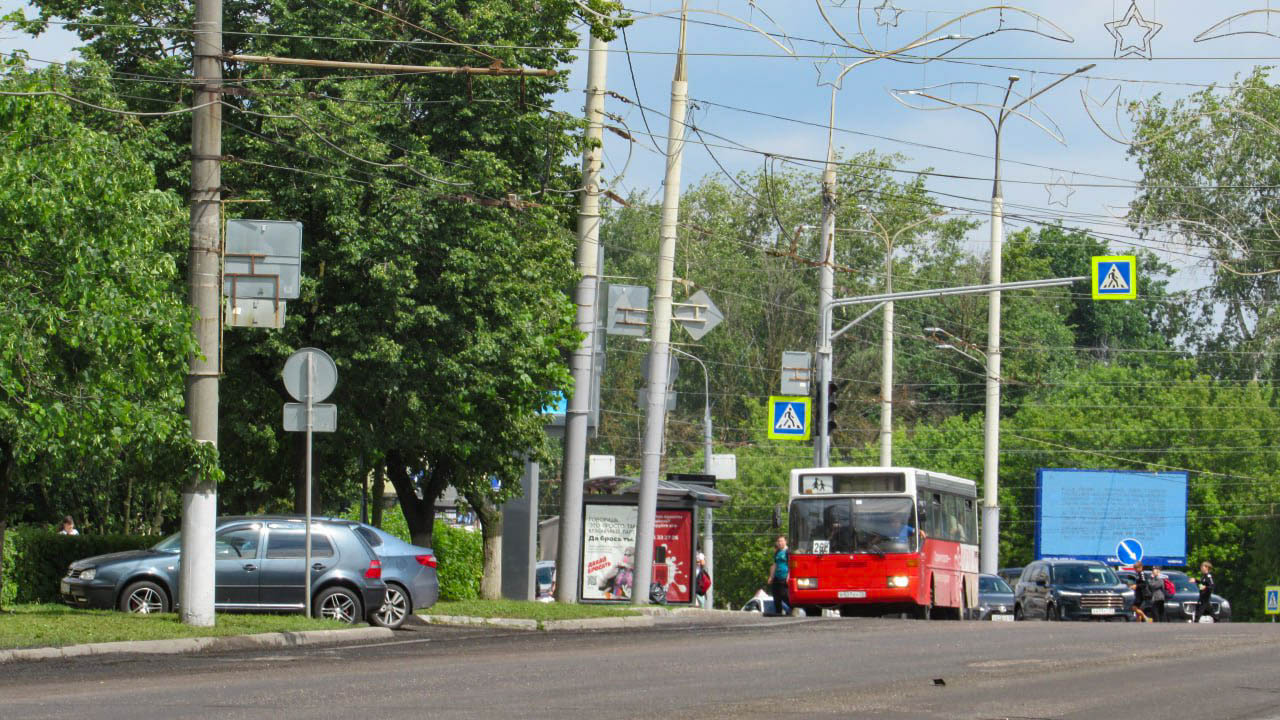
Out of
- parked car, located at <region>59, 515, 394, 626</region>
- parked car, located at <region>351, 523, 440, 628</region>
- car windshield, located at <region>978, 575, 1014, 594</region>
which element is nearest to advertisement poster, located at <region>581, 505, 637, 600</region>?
parked car, located at <region>351, 523, 440, 628</region>

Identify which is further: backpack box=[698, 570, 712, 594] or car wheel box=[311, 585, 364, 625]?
backpack box=[698, 570, 712, 594]

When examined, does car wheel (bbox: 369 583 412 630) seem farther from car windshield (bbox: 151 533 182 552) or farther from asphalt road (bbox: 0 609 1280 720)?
car windshield (bbox: 151 533 182 552)

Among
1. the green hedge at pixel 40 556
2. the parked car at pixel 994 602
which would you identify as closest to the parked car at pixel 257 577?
the green hedge at pixel 40 556

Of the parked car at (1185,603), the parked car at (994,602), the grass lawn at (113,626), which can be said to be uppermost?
the grass lawn at (113,626)

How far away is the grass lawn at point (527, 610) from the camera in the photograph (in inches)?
947

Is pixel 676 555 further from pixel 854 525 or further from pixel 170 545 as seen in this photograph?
pixel 170 545

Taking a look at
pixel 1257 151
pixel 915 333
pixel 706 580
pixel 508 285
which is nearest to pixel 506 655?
pixel 508 285

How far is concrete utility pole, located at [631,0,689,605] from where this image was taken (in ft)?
94.6

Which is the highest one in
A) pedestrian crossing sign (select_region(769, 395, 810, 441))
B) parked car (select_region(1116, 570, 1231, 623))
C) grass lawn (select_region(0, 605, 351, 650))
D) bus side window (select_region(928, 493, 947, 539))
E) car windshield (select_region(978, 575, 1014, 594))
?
pedestrian crossing sign (select_region(769, 395, 810, 441))

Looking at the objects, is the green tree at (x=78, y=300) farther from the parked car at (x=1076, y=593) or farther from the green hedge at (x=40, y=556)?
the parked car at (x=1076, y=593)

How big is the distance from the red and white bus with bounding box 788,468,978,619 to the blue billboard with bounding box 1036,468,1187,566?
28395 millimetres

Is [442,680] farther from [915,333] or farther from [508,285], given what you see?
[915,333]

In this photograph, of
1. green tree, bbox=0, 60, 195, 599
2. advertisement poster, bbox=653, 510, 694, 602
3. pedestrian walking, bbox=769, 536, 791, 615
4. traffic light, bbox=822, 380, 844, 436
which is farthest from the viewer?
traffic light, bbox=822, 380, 844, 436

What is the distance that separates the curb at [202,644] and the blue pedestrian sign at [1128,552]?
42.9 meters
